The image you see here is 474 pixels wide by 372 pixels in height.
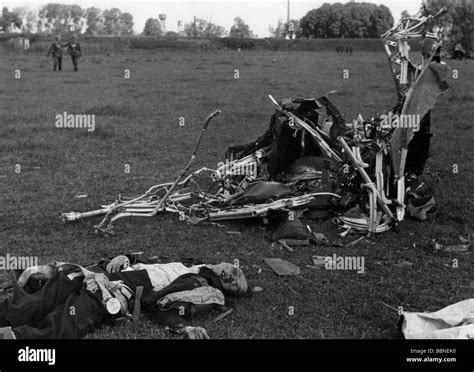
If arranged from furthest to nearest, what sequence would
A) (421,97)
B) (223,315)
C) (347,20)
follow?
(347,20) → (421,97) → (223,315)

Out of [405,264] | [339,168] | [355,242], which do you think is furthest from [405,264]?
[339,168]

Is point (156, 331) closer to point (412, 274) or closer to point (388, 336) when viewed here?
point (388, 336)

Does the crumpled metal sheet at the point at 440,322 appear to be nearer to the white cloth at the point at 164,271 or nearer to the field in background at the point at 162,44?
the white cloth at the point at 164,271

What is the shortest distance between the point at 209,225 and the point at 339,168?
187 centimetres

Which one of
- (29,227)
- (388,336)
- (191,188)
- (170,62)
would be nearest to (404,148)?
(388,336)

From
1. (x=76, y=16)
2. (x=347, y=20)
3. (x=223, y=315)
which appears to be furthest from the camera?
(x=76, y=16)

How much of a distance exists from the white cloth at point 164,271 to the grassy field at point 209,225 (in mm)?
423

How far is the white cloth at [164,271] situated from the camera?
502 centimetres

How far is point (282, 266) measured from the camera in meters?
6.00

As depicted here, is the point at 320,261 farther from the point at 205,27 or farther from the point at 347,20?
the point at 205,27

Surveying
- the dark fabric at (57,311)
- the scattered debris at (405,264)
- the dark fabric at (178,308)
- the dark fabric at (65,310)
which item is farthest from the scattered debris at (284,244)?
the dark fabric at (57,311)

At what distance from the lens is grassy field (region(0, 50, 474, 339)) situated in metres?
5.13

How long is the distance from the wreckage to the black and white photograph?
26mm

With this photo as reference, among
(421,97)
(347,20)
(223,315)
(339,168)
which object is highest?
(347,20)
